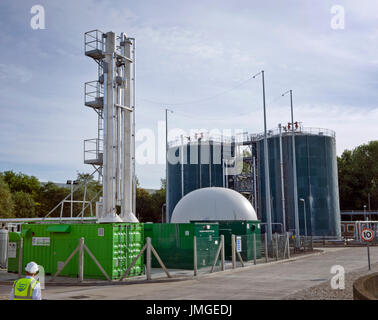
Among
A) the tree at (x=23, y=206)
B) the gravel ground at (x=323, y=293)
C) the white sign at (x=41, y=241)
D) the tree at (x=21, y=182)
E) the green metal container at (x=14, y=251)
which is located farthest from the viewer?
the tree at (x=21, y=182)

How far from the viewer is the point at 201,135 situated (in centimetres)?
5506

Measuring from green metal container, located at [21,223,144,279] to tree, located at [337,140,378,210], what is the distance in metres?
62.8

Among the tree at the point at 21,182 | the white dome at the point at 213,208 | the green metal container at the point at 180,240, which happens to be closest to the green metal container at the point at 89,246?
the green metal container at the point at 180,240

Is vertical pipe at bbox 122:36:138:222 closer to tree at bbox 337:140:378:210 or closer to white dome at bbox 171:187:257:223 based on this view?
white dome at bbox 171:187:257:223

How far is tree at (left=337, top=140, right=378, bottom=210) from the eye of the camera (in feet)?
237

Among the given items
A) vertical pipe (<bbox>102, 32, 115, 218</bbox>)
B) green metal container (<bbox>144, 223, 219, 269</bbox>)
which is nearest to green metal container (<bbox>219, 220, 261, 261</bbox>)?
green metal container (<bbox>144, 223, 219, 269</bbox>)

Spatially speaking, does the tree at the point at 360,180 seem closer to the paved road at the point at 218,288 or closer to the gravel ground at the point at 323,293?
the paved road at the point at 218,288

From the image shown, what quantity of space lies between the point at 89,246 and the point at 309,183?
33.5m

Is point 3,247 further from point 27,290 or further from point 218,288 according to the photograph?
point 27,290

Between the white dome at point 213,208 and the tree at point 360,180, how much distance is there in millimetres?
52262

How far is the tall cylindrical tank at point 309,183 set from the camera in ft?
146
